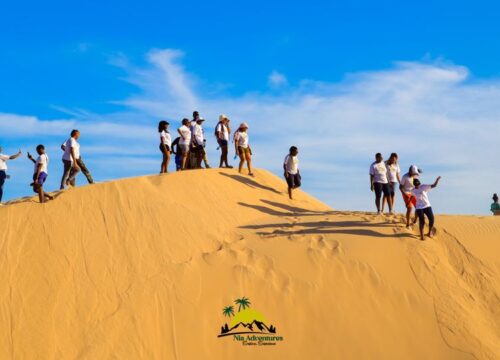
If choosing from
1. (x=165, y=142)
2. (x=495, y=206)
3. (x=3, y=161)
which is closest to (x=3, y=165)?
(x=3, y=161)

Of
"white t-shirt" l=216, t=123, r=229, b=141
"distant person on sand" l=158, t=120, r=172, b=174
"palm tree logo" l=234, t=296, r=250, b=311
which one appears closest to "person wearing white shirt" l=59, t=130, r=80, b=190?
"distant person on sand" l=158, t=120, r=172, b=174

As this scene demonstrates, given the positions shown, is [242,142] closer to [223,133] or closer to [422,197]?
[223,133]

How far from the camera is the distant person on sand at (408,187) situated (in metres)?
11.8

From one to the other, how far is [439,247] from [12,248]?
8.60 meters

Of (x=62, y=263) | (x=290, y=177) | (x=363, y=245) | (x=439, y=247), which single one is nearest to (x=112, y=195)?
(x=62, y=263)

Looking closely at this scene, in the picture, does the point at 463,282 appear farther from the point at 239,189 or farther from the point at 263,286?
the point at 239,189

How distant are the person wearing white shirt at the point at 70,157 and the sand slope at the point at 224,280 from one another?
101cm

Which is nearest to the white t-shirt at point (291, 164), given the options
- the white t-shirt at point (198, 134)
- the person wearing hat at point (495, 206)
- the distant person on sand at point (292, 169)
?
the distant person on sand at point (292, 169)

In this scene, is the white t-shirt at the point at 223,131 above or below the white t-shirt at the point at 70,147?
above

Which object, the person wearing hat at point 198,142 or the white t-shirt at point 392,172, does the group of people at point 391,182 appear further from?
the person wearing hat at point 198,142

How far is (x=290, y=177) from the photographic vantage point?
45.5 ft

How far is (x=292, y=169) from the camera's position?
13.8 m

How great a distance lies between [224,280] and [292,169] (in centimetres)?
426

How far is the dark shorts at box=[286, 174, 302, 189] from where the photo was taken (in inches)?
546
